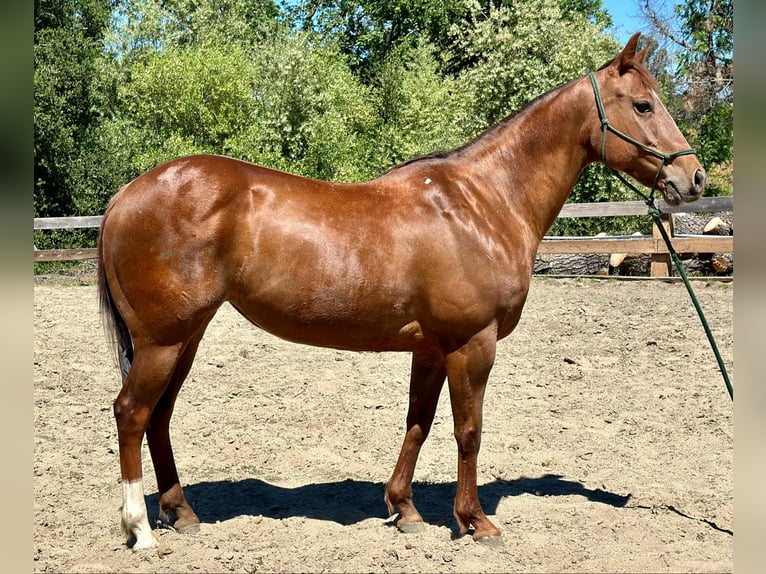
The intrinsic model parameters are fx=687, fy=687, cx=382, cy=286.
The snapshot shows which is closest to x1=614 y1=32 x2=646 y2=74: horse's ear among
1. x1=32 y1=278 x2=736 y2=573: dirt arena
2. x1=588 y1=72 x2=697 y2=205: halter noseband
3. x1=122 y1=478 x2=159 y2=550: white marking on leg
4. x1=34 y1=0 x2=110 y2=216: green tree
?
x1=588 y1=72 x2=697 y2=205: halter noseband

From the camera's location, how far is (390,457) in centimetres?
498

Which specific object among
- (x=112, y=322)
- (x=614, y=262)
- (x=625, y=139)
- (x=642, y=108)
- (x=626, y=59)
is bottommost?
(x=614, y=262)

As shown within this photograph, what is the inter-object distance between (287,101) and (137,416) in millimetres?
15294

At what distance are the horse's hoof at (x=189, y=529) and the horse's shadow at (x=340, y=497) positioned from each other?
0.59 feet

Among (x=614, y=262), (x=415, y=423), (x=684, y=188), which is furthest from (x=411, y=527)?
(x=614, y=262)

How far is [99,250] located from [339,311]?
1312 mm

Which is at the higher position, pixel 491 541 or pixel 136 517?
pixel 136 517

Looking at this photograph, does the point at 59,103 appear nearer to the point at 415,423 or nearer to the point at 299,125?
the point at 299,125

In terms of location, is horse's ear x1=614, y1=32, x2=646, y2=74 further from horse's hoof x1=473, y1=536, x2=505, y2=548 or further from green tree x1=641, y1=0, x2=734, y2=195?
green tree x1=641, y1=0, x2=734, y2=195

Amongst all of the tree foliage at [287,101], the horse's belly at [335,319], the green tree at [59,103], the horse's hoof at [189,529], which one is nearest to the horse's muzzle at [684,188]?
the horse's belly at [335,319]

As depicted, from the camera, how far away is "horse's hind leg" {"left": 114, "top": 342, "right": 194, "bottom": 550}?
342 centimetres

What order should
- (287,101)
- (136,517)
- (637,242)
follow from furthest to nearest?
1. (287,101)
2. (637,242)
3. (136,517)
